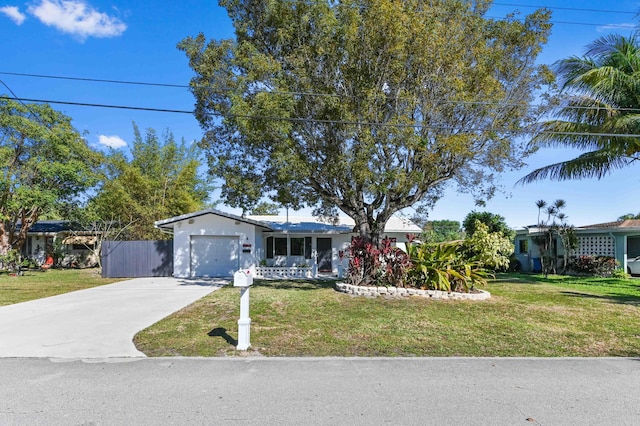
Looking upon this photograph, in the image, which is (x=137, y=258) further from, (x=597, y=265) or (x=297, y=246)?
(x=597, y=265)

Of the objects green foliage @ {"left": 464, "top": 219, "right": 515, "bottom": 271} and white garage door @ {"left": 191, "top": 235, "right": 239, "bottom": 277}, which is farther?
white garage door @ {"left": 191, "top": 235, "right": 239, "bottom": 277}

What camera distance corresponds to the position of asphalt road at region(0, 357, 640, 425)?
3824 millimetres

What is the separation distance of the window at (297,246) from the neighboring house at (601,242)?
12.6 metres

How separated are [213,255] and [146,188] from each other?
783 centimetres

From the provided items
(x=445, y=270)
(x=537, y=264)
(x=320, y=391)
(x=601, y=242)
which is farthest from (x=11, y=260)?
(x=601, y=242)

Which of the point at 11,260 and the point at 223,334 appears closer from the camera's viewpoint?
the point at 223,334

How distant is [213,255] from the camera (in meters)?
19.7

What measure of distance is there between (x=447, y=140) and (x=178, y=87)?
24.4 ft

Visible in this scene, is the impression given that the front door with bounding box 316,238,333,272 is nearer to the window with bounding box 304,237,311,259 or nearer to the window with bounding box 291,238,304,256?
the window with bounding box 304,237,311,259

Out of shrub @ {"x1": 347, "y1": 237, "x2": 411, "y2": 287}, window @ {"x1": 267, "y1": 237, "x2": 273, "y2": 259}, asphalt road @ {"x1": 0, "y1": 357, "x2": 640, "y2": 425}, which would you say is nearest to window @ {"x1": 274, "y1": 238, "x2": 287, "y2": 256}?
window @ {"x1": 267, "y1": 237, "x2": 273, "y2": 259}

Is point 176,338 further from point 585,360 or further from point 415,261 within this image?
point 415,261

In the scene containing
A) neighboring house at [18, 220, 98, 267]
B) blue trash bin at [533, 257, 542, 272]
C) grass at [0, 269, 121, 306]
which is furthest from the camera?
neighboring house at [18, 220, 98, 267]

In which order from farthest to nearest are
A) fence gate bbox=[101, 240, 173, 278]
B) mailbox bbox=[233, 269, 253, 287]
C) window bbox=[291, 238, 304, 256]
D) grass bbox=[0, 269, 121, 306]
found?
window bbox=[291, 238, 304, 256]
fence gate bbox=[101, 240, 173, 278]
grass bbox=[0, 269, 121, 306]
mailbox bbox=[233, 269, 253, 287]

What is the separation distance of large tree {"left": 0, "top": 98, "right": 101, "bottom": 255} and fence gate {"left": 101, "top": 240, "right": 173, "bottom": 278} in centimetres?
433
